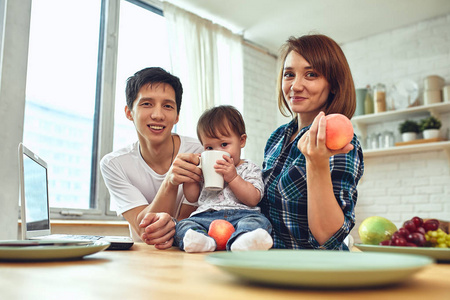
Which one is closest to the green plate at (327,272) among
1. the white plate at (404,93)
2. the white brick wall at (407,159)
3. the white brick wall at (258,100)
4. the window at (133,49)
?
the window at (133,49)

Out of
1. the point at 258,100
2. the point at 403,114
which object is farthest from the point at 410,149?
the point at 258,100

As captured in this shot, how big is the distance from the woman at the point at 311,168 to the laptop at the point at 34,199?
515 mm

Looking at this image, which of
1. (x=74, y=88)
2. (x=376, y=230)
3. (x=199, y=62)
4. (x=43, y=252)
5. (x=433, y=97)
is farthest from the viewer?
(x=199, y=62)

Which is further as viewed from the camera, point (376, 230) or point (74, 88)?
point (74, 88)

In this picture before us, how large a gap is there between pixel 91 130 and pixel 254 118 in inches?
83.9

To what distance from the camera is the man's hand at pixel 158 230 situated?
105 centimetres

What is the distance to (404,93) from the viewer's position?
4410mm

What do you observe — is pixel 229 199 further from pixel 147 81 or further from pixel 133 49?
pixel 133 49

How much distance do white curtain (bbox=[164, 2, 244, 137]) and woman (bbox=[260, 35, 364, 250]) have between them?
2.72 metres

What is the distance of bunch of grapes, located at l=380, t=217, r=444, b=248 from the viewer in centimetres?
76

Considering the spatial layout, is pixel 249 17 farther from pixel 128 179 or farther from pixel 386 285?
pixel 386 285

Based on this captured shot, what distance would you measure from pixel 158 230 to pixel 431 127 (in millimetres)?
3749

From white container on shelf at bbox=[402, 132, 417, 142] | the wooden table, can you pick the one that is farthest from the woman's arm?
white container on shelf at bbox=[402, 132, 417, 142]

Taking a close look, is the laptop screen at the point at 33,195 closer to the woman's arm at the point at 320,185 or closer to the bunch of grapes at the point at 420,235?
the woman's arm at the point at 320,185
